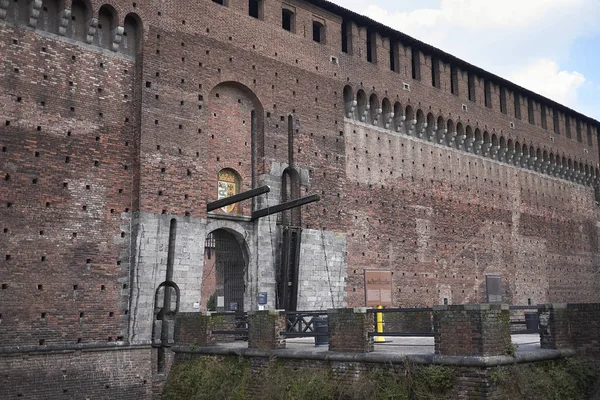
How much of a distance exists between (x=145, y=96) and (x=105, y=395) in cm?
726

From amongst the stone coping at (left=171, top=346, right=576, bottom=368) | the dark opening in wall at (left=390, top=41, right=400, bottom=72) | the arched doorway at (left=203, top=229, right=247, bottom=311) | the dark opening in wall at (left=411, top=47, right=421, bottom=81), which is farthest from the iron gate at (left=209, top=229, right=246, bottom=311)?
the dark opening in wall at (left=411, top=47, right=421, bottom=81)

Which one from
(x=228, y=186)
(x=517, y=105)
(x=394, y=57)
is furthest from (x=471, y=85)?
(x=228, y=186)

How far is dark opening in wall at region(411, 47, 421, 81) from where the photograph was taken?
1006 inches

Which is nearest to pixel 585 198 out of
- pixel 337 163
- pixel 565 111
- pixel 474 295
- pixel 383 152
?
pixel 565 111

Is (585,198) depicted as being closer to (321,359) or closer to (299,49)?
(299,49)

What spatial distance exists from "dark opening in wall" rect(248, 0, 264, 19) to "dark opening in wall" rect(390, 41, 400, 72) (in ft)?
20.9

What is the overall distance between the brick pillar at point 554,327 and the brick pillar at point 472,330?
4.74 feet

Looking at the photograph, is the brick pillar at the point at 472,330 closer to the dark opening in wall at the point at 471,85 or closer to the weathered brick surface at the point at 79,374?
the weathered brick surface at the point at 79,374

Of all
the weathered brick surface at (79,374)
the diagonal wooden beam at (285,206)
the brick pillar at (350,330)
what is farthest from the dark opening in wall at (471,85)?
the brick pillar at (350,330)

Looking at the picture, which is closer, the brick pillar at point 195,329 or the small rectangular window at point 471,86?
the brick pillar at point 195,329

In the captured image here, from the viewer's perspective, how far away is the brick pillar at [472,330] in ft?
32.0

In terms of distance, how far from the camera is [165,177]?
16750 millimetres

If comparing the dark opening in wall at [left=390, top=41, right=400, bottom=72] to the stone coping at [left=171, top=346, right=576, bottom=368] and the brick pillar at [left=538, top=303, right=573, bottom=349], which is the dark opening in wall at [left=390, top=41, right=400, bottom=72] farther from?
the brick pillar at [left=538, top=303, right=573, bottom=349]

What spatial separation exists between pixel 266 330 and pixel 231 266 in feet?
21.8
